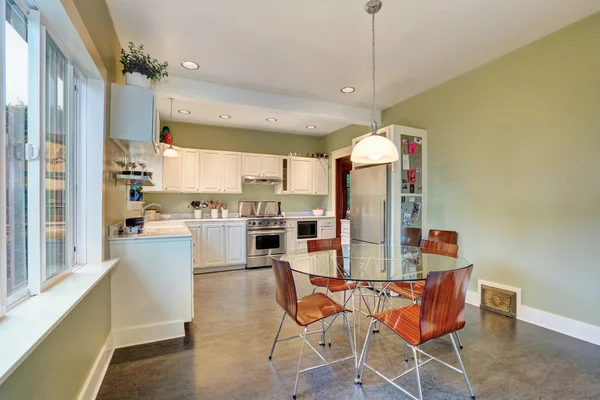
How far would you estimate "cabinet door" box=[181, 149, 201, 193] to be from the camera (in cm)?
500

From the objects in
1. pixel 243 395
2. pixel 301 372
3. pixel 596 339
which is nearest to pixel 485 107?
pixel 596 339

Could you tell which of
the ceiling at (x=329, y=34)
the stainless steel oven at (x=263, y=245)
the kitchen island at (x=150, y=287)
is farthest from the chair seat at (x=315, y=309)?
the stainless steel oven at (x=263, y=245)

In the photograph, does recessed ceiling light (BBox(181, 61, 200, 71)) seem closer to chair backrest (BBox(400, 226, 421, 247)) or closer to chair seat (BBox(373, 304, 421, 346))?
chair seat (BBox(373, 304, 421, 346))

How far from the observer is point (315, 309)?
6.60 ft

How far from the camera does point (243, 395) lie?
1752mm

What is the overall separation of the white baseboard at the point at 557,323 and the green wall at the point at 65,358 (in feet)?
12.3

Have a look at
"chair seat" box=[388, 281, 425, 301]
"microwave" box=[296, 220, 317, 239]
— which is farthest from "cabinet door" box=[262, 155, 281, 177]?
"chair seat" box=[388, 281, 425, 301]

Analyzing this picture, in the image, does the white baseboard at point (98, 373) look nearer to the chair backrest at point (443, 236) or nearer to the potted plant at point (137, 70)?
the potted plant at point (137, 70)

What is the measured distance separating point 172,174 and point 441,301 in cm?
464

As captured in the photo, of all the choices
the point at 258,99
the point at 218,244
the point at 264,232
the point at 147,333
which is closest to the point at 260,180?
the point at 264,232

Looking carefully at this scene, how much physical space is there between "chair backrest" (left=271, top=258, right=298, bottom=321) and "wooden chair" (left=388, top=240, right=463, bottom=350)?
43.8 inches

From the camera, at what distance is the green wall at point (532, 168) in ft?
7.98

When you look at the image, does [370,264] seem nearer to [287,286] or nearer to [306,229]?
[287,286]

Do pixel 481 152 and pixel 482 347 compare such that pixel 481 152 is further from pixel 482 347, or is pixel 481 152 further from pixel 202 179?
pixel 202 179
